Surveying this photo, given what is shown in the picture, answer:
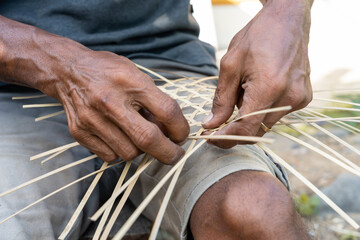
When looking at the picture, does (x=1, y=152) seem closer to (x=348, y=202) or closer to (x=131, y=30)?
(x=131, y=30)

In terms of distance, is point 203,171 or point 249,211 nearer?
point 249,211

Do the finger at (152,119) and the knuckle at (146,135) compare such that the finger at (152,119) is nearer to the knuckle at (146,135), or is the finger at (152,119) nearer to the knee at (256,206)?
the knuckle at (146,135)

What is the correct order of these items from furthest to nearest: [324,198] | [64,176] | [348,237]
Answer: [348,237]
[64,176]
[324,198]

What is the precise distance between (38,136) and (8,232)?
31 centimetres

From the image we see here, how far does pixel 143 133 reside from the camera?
3.01 ft

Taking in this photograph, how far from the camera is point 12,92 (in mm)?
1389

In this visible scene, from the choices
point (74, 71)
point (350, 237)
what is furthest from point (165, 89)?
point (350, 237)

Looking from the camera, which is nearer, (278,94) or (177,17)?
(278,94)

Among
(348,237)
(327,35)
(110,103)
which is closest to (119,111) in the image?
(110,103)

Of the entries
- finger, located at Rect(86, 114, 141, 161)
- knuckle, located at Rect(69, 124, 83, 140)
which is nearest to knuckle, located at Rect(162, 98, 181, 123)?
finger, located at Rect(86, 114, 141, 161)

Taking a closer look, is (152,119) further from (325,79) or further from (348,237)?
(325,79)

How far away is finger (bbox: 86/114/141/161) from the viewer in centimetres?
97

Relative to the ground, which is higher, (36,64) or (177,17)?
(36,64)

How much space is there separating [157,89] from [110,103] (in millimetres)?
104
